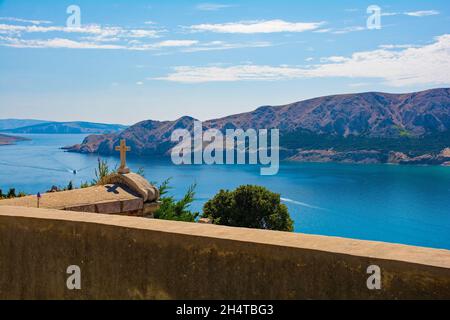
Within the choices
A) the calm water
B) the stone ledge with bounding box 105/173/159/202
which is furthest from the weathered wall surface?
the calm water

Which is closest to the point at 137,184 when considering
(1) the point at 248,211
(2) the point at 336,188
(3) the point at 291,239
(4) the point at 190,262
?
(4) the point at 190,262

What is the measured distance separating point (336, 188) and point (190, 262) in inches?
4742

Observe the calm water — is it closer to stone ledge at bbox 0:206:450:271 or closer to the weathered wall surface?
stone ledge at bbox 0:206:450:271

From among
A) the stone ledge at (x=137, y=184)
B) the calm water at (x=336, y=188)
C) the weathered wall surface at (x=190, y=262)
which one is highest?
the stone ledge at (x=137, y=184)

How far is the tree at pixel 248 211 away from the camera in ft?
124

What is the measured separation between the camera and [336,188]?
122 m

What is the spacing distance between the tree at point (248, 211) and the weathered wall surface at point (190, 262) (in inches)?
1278

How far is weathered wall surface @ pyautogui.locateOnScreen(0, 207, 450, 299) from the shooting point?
146 inches

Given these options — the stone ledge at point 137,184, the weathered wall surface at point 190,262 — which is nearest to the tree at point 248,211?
the stone ledge at point 137,184

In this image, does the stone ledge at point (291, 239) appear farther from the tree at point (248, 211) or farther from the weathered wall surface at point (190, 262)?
the tree at point (248, 211)

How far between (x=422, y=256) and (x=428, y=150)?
19636 cm

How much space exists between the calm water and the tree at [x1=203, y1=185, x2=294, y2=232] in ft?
144

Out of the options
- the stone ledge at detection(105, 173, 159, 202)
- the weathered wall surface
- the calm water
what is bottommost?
the calm water

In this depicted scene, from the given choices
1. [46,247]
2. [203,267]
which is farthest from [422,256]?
[46,247]
